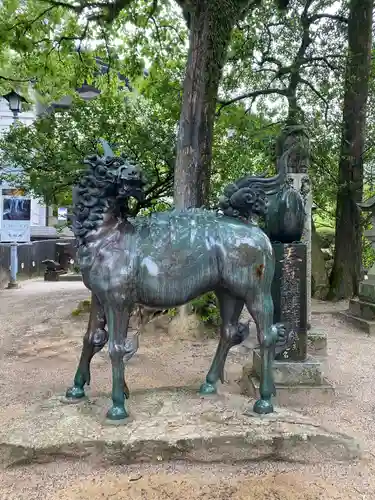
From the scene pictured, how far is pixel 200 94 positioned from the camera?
6.94m

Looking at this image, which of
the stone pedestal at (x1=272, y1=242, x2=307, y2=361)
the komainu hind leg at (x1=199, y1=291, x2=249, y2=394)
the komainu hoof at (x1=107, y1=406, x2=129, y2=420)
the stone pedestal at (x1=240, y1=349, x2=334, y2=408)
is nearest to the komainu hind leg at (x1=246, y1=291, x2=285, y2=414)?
the komainu hind leg at (x1=199, y1=291, x2=249, y2=394)

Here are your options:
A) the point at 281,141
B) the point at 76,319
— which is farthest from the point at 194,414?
the point at 76,319

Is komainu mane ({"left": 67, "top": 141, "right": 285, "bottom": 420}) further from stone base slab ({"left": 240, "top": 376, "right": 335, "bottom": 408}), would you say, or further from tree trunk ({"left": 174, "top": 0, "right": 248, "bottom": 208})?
tree trunk ({"left": 174, "top": 0, "right": 248, "bottom": 208})

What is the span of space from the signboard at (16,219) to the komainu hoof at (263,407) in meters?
10.8

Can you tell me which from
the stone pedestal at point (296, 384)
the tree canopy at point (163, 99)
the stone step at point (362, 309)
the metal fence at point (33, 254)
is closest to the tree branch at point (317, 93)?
the tree canopy at point (163, 99)

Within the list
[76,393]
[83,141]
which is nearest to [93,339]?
[76,393]

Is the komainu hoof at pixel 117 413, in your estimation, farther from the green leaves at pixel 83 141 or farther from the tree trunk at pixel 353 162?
the tree trunk at pixel 353 162

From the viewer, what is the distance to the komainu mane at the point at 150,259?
9.97 feet

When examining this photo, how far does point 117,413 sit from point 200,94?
523cm

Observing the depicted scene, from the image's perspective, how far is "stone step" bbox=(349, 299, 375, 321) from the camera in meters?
8.30

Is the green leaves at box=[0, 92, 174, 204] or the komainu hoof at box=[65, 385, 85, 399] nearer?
the komainu hoof at box=[65, 385, 85, 399]

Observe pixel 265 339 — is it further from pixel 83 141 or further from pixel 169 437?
pixel 83 141

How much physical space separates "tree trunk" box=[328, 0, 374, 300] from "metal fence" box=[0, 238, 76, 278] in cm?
805

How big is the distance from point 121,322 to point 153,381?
2273 mm
